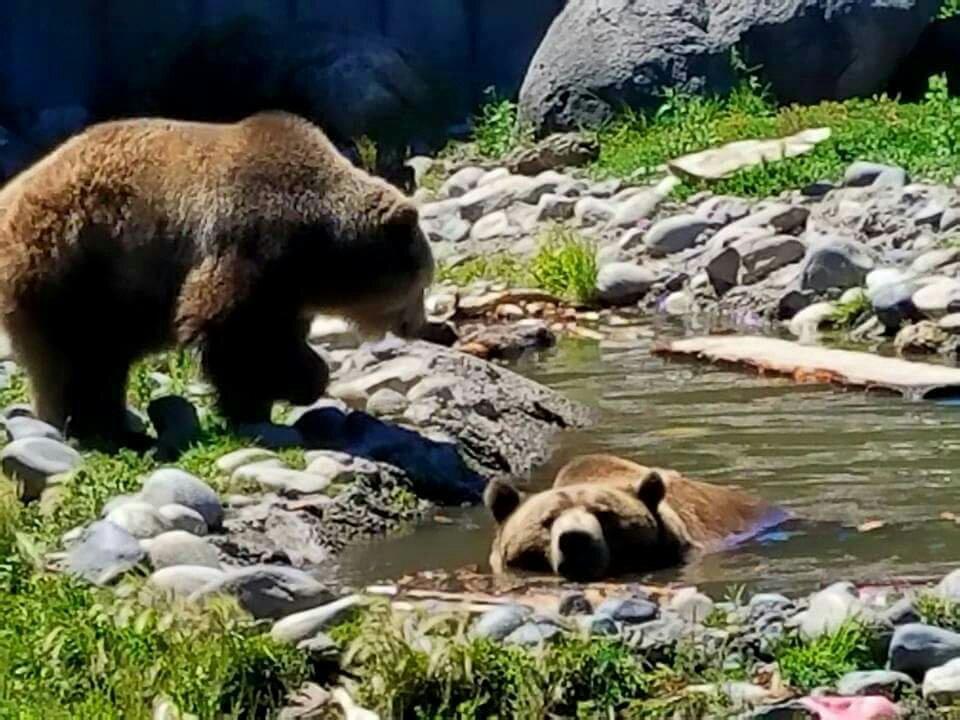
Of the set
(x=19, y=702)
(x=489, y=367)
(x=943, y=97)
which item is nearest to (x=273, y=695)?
(x=19, y=702)

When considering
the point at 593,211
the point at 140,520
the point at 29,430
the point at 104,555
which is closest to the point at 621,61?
the point at 593,211

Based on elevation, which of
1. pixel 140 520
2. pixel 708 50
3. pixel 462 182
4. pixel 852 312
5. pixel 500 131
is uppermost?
pixel 140 520

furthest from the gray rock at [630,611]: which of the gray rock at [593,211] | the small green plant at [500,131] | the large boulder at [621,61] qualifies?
the small green plant at [500,131]

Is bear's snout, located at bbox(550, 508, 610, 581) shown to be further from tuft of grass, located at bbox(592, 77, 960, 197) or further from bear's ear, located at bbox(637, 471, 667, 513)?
tuft of grass, located at bbox(592, 77, 960, 197)

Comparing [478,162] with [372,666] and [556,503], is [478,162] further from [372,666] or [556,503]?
[372,666]

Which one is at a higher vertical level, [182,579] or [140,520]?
[182,579]

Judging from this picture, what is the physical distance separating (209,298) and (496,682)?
128 inches

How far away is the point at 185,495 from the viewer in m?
6.84

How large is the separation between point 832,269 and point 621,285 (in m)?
1.44

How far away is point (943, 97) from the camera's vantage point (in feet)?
49.8

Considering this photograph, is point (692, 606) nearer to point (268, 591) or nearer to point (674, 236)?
point (268, 591)

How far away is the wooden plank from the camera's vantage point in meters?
9.34

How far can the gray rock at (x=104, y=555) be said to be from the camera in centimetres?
598

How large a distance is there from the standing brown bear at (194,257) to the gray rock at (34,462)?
0.60 metres
